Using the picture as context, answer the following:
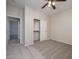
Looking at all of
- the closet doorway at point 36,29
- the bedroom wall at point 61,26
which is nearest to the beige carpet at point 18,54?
the closet doorway at point 36,29

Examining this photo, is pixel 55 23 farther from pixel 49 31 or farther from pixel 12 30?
pixel 12 30

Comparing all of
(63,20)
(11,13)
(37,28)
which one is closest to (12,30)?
(37,28)

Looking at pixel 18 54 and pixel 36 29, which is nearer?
pixel 18 54

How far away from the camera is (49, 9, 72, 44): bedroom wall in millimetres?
5434

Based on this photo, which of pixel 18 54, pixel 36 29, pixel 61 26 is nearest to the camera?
pixel 18 54

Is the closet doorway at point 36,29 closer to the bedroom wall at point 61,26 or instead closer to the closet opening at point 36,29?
the closet opening at point 36,29

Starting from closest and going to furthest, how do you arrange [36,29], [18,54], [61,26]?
[18,54] < [61,26] < [36,29]

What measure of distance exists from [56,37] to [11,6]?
4.96 meters

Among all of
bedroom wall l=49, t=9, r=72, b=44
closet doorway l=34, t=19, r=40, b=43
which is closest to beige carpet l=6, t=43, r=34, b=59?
closet doorway l=34, t=19, r=40, b=43

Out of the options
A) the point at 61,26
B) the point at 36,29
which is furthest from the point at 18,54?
the point at 61,26

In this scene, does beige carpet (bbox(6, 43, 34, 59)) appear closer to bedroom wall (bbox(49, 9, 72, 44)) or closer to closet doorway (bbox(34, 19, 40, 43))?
closet doorway (bbox(34, 19, 40, 43))

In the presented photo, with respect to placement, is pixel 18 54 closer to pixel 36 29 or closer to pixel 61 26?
pixel 36 29

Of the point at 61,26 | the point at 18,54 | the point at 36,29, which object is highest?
the point at 61,26

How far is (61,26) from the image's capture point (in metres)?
6.22
